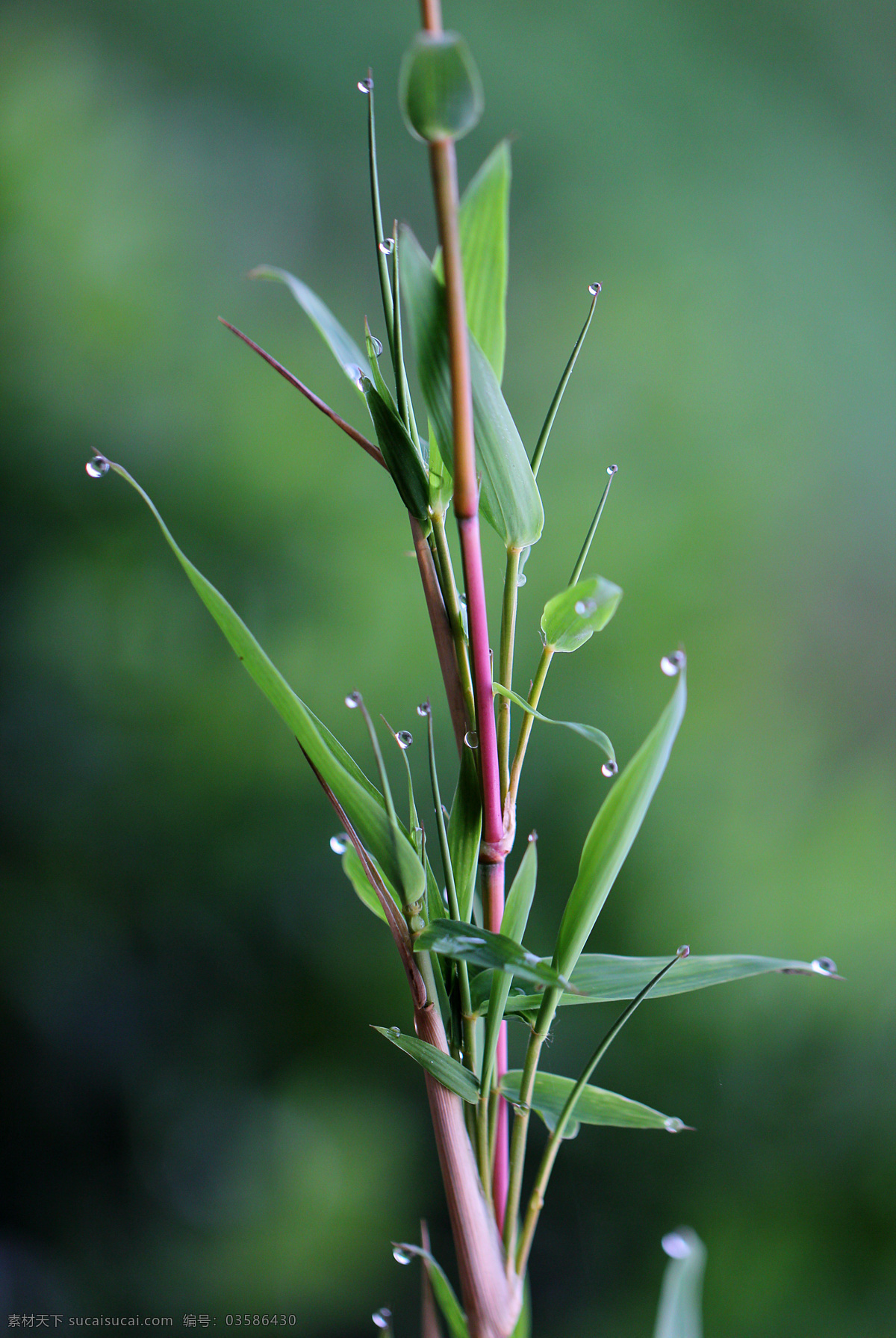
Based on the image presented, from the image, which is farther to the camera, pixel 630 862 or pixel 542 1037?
pixel 630 862

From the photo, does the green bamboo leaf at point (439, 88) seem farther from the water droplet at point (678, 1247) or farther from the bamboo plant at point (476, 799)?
the water droplet at point (678, 1247)

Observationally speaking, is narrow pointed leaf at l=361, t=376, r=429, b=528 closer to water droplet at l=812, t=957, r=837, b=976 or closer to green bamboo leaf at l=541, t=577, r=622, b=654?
green bamboo leaf at l=541, t=577, r=622, b=654

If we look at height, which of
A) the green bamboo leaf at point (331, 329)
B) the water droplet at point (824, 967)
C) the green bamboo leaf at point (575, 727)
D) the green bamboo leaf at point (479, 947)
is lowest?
the water droplet at point (824, 967)

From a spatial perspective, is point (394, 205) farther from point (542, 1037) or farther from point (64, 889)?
point (542, 1037)

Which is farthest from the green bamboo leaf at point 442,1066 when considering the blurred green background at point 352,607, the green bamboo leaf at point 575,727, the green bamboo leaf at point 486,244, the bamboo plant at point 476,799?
the blurred green background at point 352,607

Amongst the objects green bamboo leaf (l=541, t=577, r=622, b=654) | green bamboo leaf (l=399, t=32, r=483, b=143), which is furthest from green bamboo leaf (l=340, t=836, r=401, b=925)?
green bamboo leaf (l=399, t=32, r=483, b=143)

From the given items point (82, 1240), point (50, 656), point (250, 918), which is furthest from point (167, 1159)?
point (50, 656)

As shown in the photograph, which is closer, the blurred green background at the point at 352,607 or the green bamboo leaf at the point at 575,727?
Answer: the green bamboo leaf at the point at 575,727
